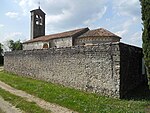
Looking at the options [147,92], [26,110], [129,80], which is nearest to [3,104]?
[26,110]

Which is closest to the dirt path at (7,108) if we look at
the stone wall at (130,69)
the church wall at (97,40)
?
the stone wall at (130,69)

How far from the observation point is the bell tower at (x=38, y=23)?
41781mm

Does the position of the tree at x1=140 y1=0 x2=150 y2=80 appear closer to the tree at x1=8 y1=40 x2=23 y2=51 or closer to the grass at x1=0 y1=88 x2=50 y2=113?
the grass at x1=0 y1=88 x2=50 y2=113

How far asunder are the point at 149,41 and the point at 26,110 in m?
5.97

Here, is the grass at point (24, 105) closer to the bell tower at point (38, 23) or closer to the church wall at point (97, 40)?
the church wall at point (97, 40)

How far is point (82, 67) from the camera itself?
48.6ft

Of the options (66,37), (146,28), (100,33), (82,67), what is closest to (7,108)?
(82,67)

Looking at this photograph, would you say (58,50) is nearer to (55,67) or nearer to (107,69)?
(55,67)

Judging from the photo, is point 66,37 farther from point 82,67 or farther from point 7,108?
point 7,108

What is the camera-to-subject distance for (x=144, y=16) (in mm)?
10547

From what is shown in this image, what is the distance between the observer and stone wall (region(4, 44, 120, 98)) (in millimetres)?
12633

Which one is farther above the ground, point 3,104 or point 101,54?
point 101,54

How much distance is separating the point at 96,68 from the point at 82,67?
137 cm

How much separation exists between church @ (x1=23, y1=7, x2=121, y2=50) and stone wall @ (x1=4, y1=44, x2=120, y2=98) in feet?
29.5
